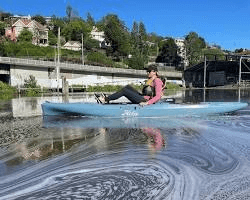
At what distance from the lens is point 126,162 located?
16.9 feet

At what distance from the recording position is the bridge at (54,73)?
41719 mm

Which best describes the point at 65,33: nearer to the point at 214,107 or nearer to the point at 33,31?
the point at 33,31

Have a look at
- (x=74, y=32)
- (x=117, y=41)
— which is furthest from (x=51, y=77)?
(x=74, y=32)

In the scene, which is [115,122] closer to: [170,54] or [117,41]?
[117,41]

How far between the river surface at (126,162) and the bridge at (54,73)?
30.8 metres

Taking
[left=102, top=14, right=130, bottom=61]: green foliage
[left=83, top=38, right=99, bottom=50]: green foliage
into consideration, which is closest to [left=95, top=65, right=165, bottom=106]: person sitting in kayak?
[left=102, top=14, right=130, bottom=61]: green foliage

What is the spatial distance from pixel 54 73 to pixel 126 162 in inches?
1601

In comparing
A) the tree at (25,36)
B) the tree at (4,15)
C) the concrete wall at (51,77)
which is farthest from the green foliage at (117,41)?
the tree at (4,15)

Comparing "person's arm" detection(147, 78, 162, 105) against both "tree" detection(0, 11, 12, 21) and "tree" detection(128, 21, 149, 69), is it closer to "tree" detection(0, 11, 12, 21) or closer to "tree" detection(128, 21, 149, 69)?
"tree" detection(128, 21, 149, 69)

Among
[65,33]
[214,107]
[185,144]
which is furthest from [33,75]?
[65,33]

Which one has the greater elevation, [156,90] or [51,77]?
[51,77]

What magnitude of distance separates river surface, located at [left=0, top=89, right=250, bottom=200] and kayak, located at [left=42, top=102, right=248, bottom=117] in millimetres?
1123

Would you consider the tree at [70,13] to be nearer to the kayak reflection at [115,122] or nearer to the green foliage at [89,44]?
the green foliage at [89,44]

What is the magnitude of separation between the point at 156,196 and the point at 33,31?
83.0m
